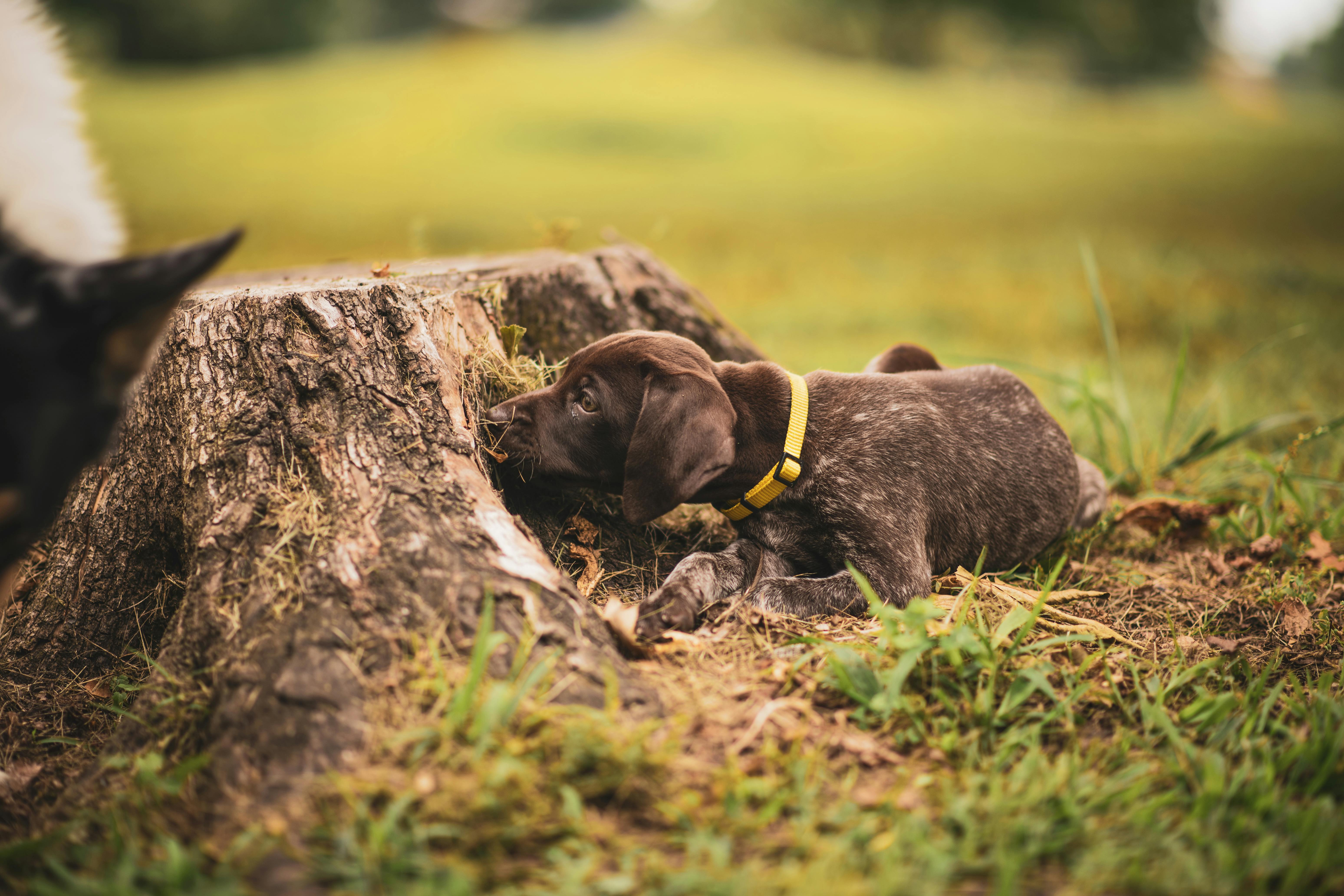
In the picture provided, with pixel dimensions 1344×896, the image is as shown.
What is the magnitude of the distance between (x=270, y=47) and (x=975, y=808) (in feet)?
140

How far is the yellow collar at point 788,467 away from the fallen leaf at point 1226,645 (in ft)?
6.09

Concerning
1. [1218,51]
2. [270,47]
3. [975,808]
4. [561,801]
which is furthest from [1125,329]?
[1218,51]

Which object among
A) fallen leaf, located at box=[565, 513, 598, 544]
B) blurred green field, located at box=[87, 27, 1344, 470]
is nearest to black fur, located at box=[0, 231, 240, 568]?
blurred green field, located at box=[87, 27, 1344, 470]

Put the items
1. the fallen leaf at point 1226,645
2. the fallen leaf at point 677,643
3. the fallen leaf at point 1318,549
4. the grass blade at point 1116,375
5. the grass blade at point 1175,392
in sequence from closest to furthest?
1. the fallen leaf at point 677,643
2. the fallen leaf at point 1226,645
3. the fallen leaf at point 1318,549
4. the grass blade at point 1175,392
5. the grass blade at point 1116,375

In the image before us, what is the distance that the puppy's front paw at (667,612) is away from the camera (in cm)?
299

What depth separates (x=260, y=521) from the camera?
2705 millimetres

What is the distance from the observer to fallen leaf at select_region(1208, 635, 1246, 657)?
127 inches

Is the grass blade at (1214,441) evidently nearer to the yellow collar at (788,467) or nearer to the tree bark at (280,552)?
the yellow collar at (788,467)

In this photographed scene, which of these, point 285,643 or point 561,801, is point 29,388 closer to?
point 285,643

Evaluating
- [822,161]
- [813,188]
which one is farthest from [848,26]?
[813,188]

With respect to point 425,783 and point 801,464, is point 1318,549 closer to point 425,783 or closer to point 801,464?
point 801,464

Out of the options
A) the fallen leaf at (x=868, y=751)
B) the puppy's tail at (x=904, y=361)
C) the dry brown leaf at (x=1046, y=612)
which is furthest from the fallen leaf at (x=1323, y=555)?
the fallen leaf at (x=868, y=751)

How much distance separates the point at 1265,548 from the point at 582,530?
3531mm

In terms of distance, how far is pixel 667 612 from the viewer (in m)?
3.07
